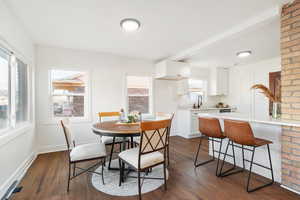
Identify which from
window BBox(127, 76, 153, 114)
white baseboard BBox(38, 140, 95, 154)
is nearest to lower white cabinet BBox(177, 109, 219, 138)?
window BBox(127, 76, 153, 114)

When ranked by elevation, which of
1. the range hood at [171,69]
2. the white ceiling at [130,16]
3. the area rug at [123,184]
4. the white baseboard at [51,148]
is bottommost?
the area rug at [123,184]

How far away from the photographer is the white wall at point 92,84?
3.43 m

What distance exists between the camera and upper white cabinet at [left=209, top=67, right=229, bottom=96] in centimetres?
544

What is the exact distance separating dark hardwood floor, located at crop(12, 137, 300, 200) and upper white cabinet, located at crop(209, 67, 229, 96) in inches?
132

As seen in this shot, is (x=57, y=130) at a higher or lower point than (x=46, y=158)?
higher

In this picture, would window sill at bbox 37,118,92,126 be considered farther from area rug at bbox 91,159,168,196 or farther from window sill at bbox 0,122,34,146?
area rug at bbox 91,159,168,196

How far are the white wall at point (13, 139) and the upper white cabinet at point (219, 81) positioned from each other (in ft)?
17.5

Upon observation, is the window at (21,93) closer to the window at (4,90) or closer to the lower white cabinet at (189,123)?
the window at (4,90)

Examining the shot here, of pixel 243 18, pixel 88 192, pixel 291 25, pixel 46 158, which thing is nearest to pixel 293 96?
pixel 291 25

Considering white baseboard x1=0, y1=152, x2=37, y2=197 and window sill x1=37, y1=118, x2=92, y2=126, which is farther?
window sill x1=37, y1=118, x2=92, y2=126

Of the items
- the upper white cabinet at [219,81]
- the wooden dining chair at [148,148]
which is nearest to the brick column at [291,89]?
the wooden dining chair at [148,148]

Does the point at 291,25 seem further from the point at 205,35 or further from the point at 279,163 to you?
the point at 279,163

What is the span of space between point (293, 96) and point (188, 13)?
5.83 feet

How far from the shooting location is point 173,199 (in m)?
1.81
